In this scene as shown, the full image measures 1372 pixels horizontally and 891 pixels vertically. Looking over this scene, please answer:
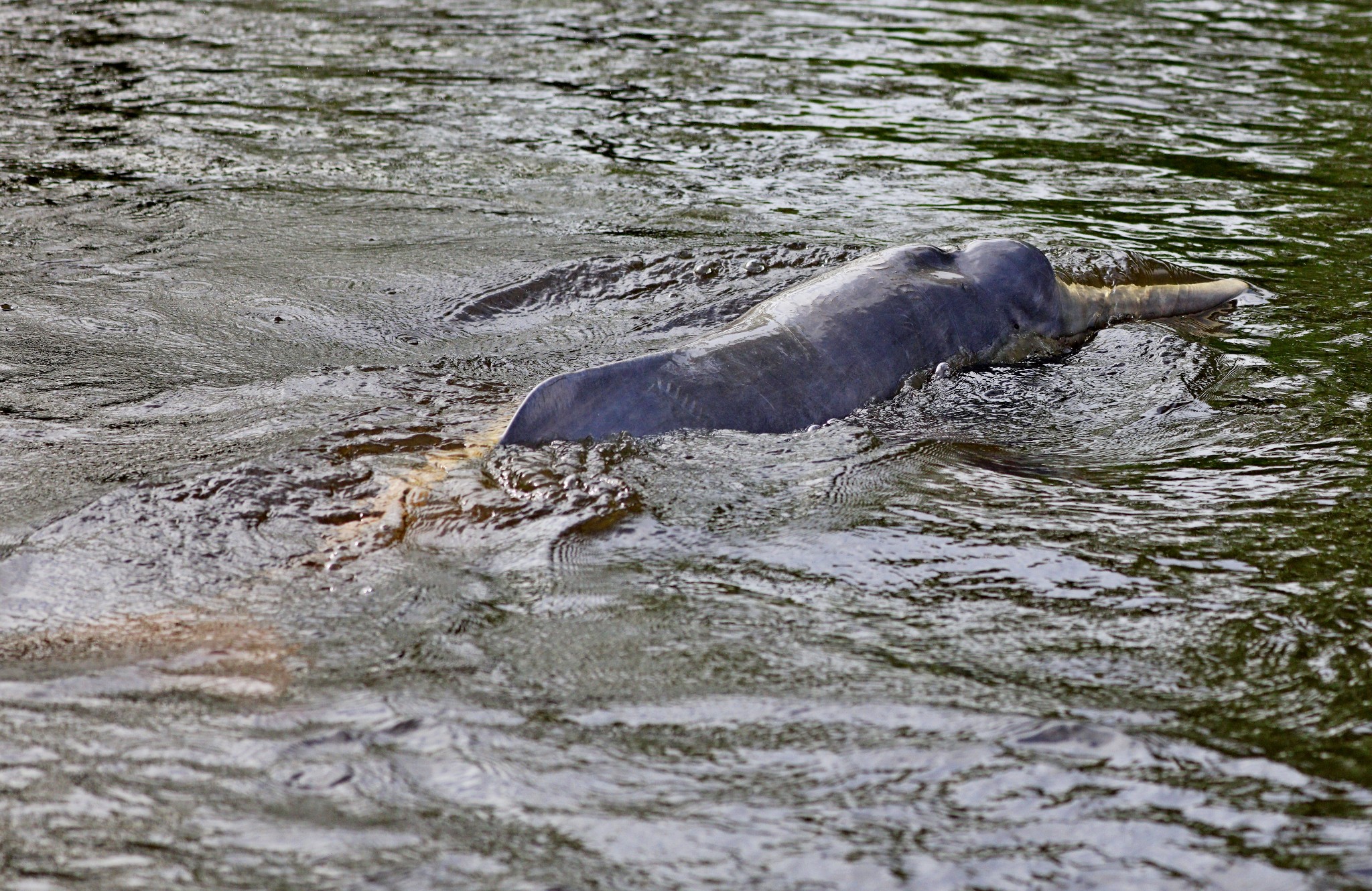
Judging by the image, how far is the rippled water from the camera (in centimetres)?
290

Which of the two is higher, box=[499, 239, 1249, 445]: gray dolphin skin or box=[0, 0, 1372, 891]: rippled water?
box=[499, 239, 1249, 445]: gray dolphin skin

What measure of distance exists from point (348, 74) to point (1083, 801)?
10672 mm

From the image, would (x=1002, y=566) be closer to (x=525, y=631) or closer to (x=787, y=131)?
(x=525, y=631)

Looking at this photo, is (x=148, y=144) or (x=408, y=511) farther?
(x=148, y=144)

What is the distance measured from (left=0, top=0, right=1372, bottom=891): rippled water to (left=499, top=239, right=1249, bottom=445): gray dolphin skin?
0.16m

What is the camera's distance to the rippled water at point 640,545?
2896 mm

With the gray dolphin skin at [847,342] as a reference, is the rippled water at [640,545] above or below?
below

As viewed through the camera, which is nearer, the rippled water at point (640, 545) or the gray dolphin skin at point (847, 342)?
the rippled water at point (640, 545)

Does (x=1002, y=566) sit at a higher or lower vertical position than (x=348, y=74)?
lower

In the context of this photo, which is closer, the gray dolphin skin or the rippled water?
the rippled water

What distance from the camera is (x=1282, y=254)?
810 cm

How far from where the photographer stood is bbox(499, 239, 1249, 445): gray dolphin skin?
4992mm

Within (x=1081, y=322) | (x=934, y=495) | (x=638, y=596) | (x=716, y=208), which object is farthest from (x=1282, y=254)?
(x=638, y=596)

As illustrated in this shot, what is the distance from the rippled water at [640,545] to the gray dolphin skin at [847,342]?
164mm
